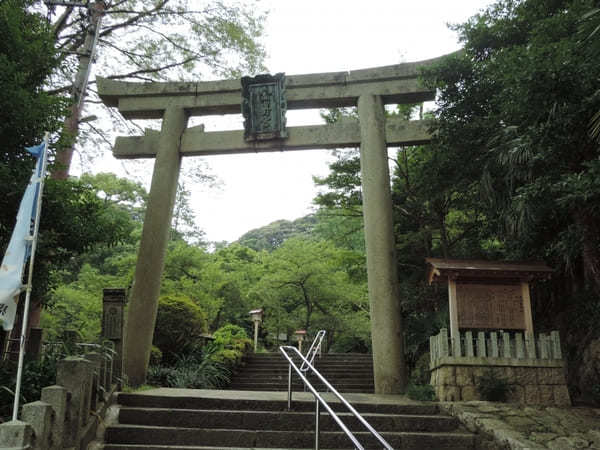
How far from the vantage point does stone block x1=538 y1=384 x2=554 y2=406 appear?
6457 mm

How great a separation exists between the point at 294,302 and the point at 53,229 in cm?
1391

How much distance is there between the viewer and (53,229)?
19.7 ft

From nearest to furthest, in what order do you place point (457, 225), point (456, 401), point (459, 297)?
point (456, 401) < point (459, 297) < point (457, 225)

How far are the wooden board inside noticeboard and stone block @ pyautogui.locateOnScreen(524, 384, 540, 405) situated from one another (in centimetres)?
90

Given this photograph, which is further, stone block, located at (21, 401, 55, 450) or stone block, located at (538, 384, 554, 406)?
stone block, located at (538, 384, 554, 406)

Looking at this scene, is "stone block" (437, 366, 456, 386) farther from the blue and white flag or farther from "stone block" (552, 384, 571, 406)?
the blue and white flag

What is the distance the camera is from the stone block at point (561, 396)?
256 inches

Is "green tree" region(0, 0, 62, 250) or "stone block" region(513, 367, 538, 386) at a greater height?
"green tree" region(0, 0, 62, 250)

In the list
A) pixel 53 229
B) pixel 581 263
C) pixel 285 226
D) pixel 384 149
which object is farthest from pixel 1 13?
pixel 285 226

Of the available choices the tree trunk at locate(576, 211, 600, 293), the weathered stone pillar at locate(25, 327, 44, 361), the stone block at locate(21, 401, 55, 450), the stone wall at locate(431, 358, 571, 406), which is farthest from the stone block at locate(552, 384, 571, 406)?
the weathered stone pillar at locate(25, 327, 44, 361)

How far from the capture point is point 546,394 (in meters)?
6.50

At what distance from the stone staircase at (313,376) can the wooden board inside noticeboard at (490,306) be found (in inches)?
148

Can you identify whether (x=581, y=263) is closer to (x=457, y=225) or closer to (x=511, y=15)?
(x=457, y=225)

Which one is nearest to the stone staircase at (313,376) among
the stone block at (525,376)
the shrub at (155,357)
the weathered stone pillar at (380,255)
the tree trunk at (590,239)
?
the shrub at (155,357)
